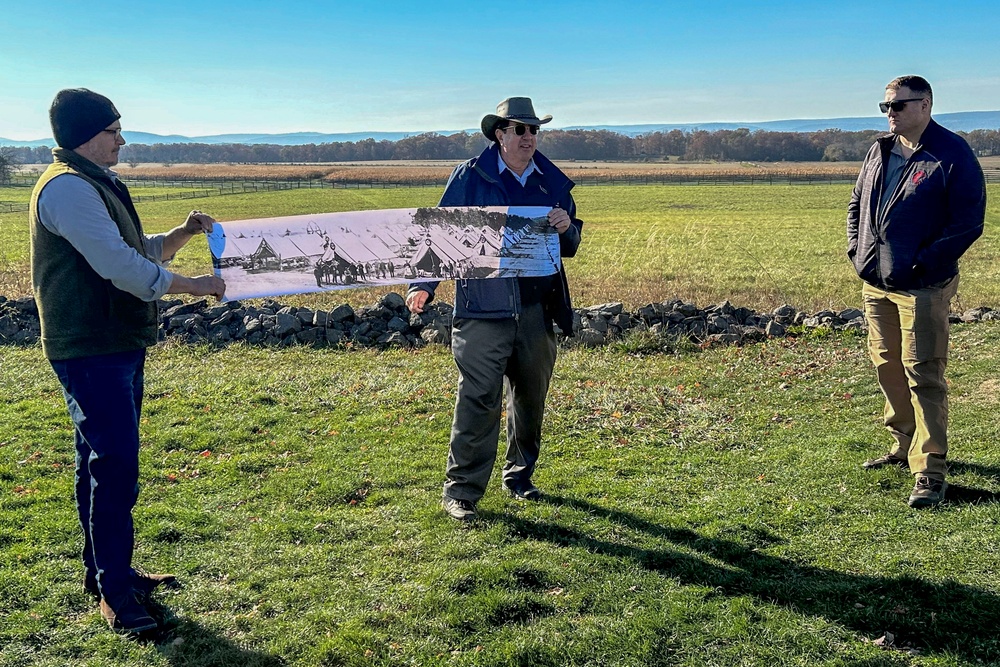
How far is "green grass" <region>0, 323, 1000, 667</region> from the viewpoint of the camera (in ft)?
12.4

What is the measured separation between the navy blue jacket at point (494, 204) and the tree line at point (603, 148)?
104m

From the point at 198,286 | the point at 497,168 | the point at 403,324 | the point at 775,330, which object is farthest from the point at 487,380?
the point at 775,330

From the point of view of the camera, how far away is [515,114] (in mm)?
4973

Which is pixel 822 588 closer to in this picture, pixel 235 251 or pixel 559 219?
pixel 559 219

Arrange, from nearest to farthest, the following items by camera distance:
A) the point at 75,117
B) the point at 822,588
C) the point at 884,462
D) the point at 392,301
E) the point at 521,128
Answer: the point at 75,117 < the point at 822,588 < the point at 521,128 < the point at 884,462 < the point at 392,301

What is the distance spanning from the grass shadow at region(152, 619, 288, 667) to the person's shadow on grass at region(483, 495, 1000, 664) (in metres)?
1.85

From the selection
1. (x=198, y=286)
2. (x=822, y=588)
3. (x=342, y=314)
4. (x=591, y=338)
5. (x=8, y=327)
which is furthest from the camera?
(x=342, y=314)

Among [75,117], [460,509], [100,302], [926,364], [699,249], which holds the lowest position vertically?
[460,509]

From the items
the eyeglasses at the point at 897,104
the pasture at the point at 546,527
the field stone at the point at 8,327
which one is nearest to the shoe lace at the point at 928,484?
the pasture at the point at 546,527

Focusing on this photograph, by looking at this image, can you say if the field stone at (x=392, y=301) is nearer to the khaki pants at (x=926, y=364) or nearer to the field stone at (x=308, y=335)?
the field stone at (x=308, y=335)

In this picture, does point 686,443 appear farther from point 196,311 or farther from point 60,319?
point 196,311

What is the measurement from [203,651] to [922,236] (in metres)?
5.10

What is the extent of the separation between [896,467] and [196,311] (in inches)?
421

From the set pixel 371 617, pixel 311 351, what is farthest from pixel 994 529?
pixel 311 351
